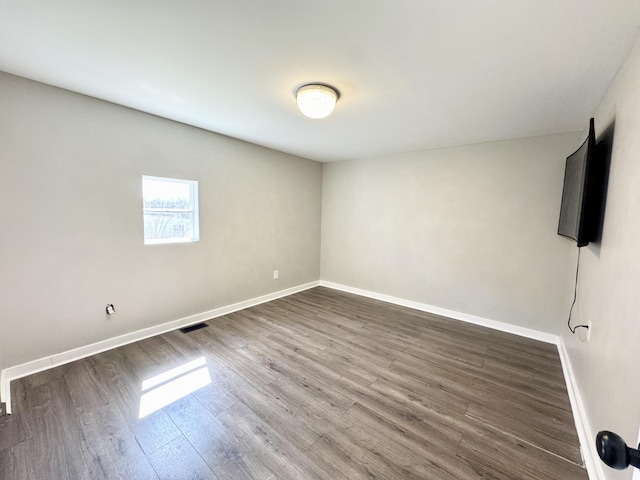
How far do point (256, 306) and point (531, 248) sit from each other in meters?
3.61

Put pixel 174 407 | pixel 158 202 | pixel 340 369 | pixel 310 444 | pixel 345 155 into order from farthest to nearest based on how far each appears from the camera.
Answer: pixel 345 155
pixel 158 202
pixel 340 369
pixel 174 407
pixel 310 444

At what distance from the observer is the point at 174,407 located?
1868 mm

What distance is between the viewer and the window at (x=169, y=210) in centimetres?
282

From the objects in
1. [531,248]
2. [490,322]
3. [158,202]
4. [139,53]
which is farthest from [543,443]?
[158,202]

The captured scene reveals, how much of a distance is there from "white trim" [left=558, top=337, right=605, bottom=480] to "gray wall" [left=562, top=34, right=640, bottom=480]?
2.8 inches

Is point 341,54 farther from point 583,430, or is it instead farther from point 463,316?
point 463,316

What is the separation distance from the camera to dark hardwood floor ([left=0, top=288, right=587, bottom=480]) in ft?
4.81

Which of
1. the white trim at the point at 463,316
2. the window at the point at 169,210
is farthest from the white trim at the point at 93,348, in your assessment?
the white trim at the point at 463,316

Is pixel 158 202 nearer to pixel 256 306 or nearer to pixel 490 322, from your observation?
pixel 256 306

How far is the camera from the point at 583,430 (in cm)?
168

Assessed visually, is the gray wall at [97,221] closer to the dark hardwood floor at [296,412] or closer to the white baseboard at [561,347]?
the dark hardwood floor at [296,412]

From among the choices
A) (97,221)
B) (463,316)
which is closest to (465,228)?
(463,316)

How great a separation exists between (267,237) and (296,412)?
8.56ft

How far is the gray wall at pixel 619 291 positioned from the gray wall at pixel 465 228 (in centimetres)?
117
